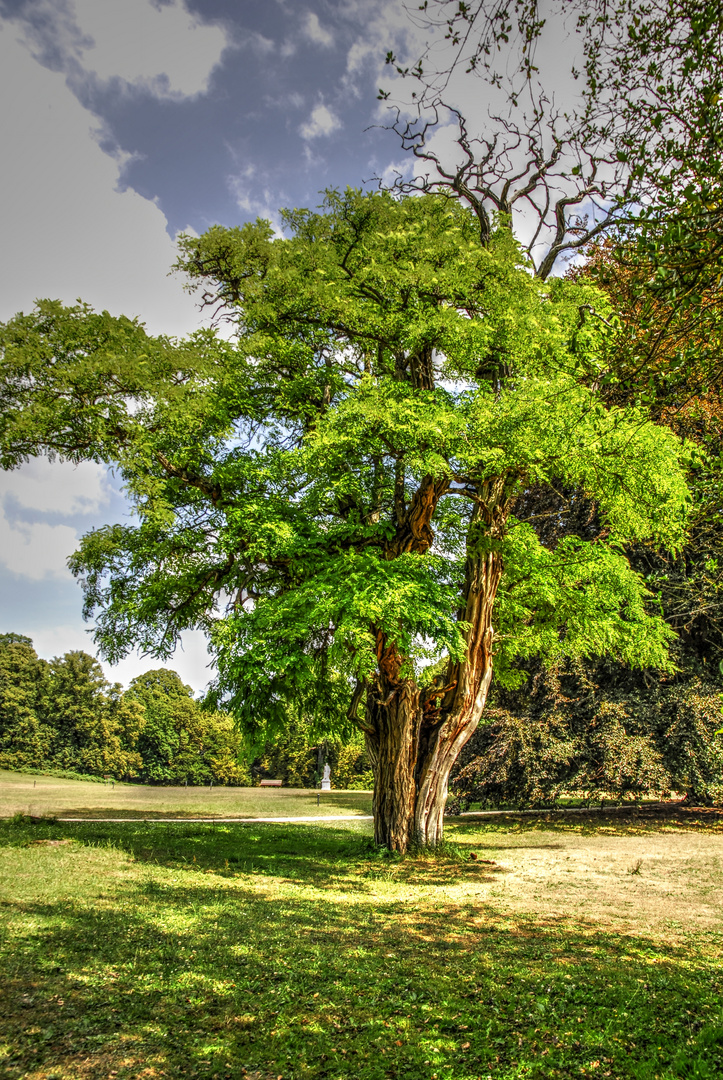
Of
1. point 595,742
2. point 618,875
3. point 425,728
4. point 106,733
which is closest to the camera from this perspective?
point 618,875

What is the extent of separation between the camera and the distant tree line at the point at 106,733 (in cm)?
4475

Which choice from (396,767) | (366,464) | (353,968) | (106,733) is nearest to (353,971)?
(353,968)

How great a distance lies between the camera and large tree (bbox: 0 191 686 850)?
8.82 metres

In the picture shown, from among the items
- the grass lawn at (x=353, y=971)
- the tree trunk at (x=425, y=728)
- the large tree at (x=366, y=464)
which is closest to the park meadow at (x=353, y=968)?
the grass lawn at (x=353, y=971)

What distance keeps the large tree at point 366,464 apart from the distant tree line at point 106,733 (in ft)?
109

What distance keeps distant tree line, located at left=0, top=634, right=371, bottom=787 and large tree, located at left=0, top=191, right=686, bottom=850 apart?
1313 inches

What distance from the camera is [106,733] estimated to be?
4659 centimetres

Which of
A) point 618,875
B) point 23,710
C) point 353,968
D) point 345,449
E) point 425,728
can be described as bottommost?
point 618,875

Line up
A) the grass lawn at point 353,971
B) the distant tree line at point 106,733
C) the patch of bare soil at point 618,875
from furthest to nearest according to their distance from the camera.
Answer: the distant tree line at point 106,733
the patch of bare soil at point 618,875
the grass lawn at point 353,971

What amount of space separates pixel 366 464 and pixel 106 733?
143 ft

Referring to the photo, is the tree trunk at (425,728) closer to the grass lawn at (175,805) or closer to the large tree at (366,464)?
the large tree at (366,464)

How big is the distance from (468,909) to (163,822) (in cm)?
1185

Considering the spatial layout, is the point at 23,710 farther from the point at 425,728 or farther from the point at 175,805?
the point at 425,728

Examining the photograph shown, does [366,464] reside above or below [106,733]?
above
